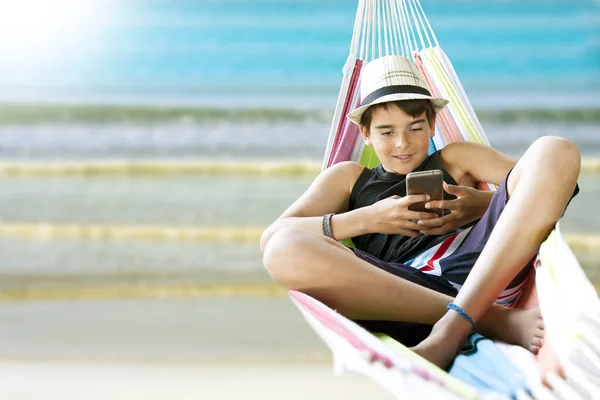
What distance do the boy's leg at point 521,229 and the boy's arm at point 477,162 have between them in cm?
30

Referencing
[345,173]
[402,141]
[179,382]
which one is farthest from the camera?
[179,382]

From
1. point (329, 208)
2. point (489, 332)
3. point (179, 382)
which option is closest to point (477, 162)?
point (329, 208)

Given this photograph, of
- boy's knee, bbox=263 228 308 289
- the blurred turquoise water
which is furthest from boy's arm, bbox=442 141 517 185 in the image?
the blurred turquoise water

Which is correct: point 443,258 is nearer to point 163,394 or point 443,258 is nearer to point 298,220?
point 298,220

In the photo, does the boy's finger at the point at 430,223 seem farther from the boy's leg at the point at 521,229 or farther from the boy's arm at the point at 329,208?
the boy's leg at the point at 521,229

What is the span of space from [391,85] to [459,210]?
28 centimetres

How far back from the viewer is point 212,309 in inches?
93.7

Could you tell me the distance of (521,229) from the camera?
1.04 meters

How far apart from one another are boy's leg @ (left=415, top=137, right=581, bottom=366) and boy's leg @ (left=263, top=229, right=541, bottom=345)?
0.08 metres

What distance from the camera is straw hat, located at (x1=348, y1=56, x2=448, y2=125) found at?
4.47 ft

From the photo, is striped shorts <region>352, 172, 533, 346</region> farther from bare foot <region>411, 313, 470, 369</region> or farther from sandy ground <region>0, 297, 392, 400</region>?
sandy ground <region>0, 297, 392, 400</region>

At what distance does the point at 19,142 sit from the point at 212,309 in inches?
103

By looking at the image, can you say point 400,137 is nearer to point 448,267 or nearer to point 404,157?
point 404,157

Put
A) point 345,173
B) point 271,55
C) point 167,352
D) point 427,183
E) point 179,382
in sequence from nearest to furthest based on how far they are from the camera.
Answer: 1. point 427,183
2. point 345,173
3. point 179,382
4. point 167,352
5. point 271,55
